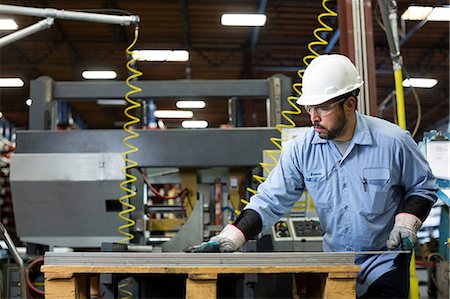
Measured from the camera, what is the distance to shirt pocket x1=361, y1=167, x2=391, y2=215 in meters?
2.29

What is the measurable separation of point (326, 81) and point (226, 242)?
75cm

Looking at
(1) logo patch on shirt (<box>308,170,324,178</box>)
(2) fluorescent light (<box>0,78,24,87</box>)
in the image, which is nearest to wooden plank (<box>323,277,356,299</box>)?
(1) logo patch on shirt (<box>308,170,324,178</box>)

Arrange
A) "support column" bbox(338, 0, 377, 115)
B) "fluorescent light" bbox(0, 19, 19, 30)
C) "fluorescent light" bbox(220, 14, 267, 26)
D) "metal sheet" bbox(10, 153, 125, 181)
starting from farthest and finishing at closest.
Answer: "fluorescent light" bbox(220, 14, 267, 26) < "fluorescent light" bbox(0, 19, 19, 30) < "metal sheet" bbox(10, 153, 125, 181) < "support column" bbox(338, 0, 377, 115)

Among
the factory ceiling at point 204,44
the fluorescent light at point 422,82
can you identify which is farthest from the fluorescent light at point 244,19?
the fluorescent light at point 422,82

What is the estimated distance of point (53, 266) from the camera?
1846 millimetres

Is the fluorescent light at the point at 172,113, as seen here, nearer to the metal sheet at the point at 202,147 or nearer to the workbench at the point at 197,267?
the metal sheet at the point at 202,147

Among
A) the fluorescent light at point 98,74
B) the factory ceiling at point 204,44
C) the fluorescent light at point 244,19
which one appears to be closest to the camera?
the fluorescent light at point 244,19

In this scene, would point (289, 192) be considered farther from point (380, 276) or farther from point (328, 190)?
point (380, 276)

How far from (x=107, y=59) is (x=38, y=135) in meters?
9.49

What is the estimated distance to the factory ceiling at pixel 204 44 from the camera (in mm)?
10672

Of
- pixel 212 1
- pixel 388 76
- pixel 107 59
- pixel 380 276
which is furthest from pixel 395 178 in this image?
pixel 388 76

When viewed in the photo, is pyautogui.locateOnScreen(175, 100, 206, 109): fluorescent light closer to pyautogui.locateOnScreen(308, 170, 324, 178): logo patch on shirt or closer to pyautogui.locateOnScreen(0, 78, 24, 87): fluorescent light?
pyautogui.locateOnScreen(0, 78, 24, 87): fluorescent light

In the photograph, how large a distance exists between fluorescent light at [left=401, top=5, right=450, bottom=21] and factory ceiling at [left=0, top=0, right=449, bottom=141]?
82 cm

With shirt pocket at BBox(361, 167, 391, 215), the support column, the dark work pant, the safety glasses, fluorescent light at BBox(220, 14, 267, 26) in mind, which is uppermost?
fluorescent light at BBox(220, 14, 267, 26)
